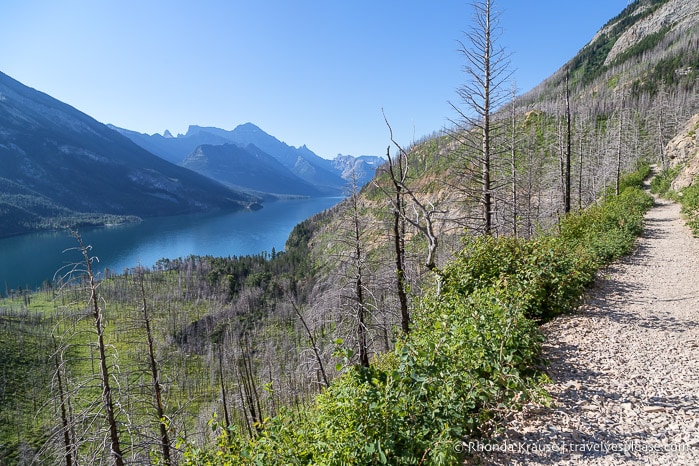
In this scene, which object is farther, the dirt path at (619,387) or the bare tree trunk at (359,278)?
the bare tree trunk at (359,278)

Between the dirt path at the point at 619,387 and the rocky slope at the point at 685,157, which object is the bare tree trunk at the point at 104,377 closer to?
the dirt path at the point at 619,387

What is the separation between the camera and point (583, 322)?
807cm

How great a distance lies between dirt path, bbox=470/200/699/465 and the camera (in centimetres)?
438

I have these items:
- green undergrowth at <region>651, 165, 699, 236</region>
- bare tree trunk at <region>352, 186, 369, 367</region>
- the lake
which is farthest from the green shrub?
the lake

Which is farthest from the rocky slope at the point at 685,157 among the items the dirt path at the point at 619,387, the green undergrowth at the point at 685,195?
the dirt path at the point at 619,387

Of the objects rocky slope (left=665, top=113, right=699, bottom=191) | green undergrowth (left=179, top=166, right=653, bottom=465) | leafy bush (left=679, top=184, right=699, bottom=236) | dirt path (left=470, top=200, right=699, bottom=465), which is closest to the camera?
green undergrowth (left=179, top=166, right=653, bottom=465)

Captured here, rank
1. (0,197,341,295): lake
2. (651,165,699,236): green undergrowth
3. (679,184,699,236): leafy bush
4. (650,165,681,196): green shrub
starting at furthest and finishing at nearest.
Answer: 1. (0,197,341,295): lake
2. (650,165,681,196): green shrub
3. (651,165,699,236): green undergrowth
4. (679,184,699,236): leafy bush

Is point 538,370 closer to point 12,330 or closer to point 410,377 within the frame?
point 410,377

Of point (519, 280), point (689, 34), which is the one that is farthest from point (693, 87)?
point (519, 280)

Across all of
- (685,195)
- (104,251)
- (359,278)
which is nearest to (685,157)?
(685,195)

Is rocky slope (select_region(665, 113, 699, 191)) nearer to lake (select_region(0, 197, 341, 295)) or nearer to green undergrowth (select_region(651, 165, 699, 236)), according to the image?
green undergrowth (select_region(651, 165, 699, 236))

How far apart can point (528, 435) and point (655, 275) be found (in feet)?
35.0

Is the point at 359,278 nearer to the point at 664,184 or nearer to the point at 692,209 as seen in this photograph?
the point at 692,209

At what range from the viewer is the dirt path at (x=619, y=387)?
4.38 m
